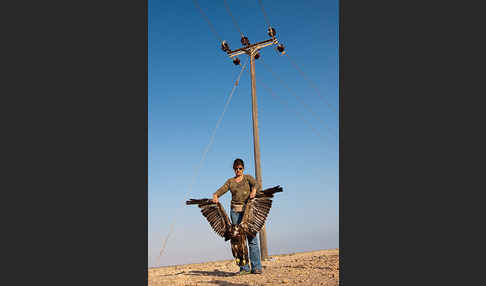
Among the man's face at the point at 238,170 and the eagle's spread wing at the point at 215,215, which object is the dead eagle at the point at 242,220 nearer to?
the eagle's spread wing at the point at 215,215

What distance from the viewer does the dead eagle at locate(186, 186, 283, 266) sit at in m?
6.06

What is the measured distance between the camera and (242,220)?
6258 mm

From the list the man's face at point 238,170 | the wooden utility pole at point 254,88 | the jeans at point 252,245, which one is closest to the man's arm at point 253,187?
the man's face at point 238,170

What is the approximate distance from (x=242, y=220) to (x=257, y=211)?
35cm

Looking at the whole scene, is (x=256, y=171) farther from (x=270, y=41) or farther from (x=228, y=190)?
(x=270, y=41)

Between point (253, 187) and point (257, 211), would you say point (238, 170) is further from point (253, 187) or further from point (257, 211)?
point (257, 211)

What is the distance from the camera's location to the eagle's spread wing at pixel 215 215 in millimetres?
6277

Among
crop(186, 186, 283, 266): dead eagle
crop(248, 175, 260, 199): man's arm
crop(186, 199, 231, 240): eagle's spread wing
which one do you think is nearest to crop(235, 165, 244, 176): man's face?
crop(248, 175, 260, 199): man's arm

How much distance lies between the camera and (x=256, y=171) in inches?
398

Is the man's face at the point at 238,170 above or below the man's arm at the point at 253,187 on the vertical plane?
above

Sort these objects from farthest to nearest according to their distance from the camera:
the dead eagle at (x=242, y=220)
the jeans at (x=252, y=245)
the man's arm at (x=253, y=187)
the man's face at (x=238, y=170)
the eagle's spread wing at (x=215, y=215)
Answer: the man's face at (x=238, y=170) < the jeans at (x=252, y=245) < the man's arm at (x=253, y=187) < the eagle's spread wing at (x=215, y=215) < the dead eagle at (x=242, y=220)

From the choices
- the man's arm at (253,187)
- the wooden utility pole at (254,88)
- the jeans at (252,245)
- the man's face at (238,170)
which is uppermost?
the wooden utility pole at (254,88)
